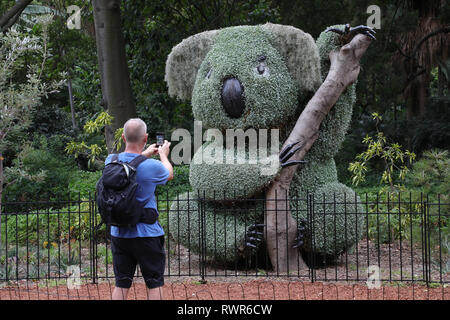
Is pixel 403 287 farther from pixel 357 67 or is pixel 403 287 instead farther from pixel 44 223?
pixel 44 223

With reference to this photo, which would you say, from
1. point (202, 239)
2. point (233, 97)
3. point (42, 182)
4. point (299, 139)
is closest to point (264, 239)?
point (202, 239)

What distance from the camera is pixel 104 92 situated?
11.8 meters

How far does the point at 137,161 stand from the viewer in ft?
14.4

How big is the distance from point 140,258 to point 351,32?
15.5ft

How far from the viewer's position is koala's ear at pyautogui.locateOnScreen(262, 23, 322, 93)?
7.50m

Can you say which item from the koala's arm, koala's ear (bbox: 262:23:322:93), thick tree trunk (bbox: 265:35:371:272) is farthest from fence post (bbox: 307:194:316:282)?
the koala's arm

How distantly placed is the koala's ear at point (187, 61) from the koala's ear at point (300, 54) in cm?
94

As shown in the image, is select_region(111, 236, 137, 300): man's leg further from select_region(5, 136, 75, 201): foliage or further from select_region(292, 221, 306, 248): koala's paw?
select_region(5, 136, 75, 201): foliage

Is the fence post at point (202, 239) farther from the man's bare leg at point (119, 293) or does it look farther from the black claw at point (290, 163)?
the man's bare leg at point (119, 293)

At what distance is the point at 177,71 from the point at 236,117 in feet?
4.51

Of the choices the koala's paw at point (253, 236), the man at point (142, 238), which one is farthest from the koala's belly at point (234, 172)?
the man at point (142, 238)

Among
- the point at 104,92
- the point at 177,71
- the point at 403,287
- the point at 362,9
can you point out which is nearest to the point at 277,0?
A: the point at 362,9

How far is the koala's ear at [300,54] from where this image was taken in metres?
7.50

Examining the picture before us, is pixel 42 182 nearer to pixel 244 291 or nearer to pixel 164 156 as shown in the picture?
pixel 244 291
